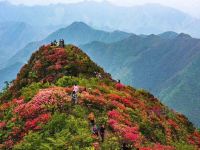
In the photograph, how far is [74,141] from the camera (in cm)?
3269

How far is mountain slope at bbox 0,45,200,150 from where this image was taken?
34.3 m

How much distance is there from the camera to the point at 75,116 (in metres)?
39.1

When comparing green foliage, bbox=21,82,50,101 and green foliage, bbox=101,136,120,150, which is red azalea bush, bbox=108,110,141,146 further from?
green foliage, bbox=21,82,50,101

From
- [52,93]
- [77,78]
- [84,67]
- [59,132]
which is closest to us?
[59,132]

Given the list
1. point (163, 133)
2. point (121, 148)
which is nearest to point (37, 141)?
point (121, 148)

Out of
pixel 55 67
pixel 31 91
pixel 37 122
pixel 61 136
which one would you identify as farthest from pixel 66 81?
pixel 61 136

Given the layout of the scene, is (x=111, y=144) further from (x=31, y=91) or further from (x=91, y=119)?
(x=31, y=91)

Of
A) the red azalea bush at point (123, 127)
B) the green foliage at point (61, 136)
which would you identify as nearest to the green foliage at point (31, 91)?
the red azalea bush at point (123, 127)

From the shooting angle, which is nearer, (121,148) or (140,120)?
(121,148)

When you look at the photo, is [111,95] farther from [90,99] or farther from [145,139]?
[145,139]

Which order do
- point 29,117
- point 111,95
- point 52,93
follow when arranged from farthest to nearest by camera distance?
1. point 111,95
2. point 52,93
3. point 29,117

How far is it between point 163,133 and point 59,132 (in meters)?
16.2

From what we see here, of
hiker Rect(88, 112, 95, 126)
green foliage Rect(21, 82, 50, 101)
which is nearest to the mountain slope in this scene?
green foliage Rect(21, 82, 50, 101)

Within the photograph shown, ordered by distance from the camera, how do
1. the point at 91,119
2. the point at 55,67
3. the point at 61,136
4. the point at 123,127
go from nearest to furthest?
the point at 61,136
the point at 91,119
the point at 123,127
the point at 55,67
